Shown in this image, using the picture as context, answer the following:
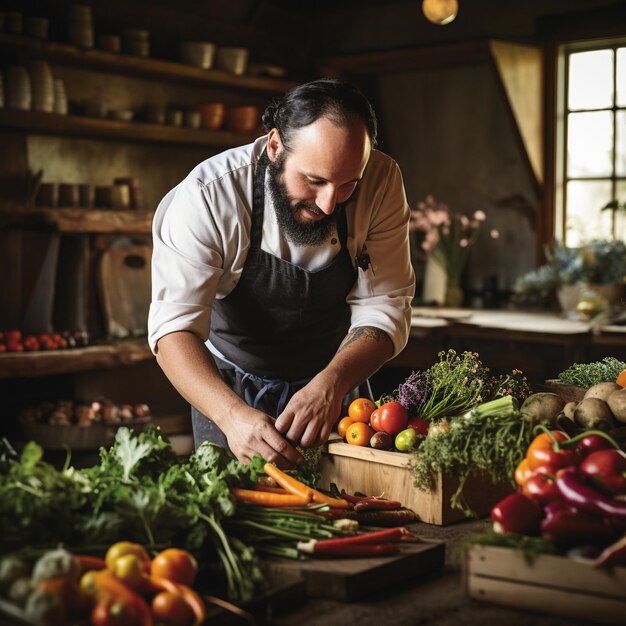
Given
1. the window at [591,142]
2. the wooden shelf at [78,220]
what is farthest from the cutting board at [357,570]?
the window at [591,142]

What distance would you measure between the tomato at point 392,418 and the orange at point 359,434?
4 cm

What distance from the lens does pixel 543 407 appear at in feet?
7.54

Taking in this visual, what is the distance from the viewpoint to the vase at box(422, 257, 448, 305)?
6344 millimetres

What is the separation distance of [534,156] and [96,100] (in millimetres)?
2728

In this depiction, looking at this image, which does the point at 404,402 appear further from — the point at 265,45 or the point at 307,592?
the point at 265,45

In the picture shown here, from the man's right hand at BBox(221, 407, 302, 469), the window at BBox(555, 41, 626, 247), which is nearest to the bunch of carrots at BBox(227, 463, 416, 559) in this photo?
the man's right hand at BBox(221, 407, 302, 469)

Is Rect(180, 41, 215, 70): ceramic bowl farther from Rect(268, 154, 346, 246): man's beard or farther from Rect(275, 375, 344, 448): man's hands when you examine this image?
Rect(275, 375, 344, 448): man's hands

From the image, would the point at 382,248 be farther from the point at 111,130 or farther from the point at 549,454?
the point at 111,130

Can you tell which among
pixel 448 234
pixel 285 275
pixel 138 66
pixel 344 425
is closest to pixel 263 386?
pixel 285 275

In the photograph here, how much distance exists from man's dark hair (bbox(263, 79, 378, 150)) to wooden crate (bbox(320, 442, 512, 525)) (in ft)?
2.77

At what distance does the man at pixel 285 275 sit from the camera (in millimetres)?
2424

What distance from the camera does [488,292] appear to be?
6273mm

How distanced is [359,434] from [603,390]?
0.65 m

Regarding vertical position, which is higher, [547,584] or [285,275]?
[285,275]
